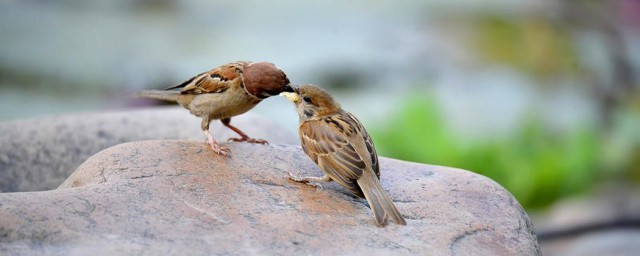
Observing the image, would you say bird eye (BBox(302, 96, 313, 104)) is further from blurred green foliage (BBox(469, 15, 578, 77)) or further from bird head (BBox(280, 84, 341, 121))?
blurred green foliage (BBox(469, 15, 578, 77))

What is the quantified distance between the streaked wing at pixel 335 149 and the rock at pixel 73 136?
1120 millimetres

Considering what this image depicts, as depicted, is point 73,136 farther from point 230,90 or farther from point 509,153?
point 509,153

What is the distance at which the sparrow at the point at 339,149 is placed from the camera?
13.3ft

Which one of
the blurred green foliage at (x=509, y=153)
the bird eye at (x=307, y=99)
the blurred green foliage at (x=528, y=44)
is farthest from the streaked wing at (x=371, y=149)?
the blurred green foliage at (x=528, y=44)

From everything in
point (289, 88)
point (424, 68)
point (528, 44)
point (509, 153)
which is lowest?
point (289, 88)

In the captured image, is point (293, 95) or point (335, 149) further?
point (293, 95)

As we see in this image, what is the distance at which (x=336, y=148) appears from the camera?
14.4 ft

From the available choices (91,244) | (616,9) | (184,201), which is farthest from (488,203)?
(616,9)

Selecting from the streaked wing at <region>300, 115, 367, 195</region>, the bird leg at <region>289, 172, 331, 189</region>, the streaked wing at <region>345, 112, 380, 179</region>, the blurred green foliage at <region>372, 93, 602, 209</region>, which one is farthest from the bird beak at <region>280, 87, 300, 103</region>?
the blurred green foliage at <region>372, 93, 602, 209</region>

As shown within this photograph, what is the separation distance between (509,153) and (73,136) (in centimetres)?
415

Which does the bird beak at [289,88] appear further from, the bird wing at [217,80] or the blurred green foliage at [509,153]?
the blurred green foliage at [509,153]

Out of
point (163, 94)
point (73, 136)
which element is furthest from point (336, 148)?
point (73, 136)

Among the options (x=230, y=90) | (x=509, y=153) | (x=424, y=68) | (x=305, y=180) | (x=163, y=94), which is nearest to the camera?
(x=305, y=180)

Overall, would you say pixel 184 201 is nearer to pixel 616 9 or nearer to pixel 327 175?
pixel 327 175
